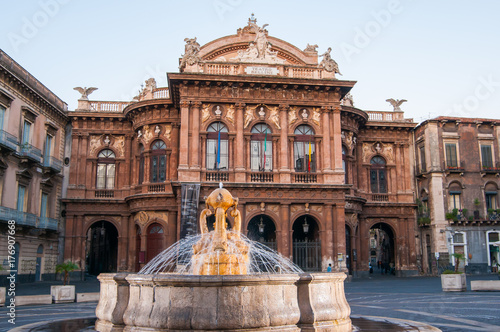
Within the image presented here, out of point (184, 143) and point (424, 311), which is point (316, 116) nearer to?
point (184, 143)

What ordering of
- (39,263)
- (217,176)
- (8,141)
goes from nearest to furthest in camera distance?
1. (8,141)
2. (217,176)
3. (39,263)

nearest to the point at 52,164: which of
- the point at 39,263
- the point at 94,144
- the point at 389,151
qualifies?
the point at 94,144

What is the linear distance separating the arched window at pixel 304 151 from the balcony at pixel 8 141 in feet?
49.5

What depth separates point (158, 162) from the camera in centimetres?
3019

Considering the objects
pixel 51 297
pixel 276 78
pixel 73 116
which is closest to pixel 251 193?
pixel 276 78

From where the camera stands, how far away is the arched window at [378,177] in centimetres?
3403

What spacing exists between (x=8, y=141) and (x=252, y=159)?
12.9m

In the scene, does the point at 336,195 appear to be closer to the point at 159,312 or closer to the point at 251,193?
the point at 251,193

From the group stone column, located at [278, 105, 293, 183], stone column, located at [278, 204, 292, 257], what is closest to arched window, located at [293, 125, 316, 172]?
stone column, located at [278, 105, 293, 183]

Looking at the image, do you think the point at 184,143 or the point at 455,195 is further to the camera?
the point at 455,195

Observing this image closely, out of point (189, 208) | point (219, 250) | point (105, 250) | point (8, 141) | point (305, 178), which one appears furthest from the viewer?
point (105, 250)

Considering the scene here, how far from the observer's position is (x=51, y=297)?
57.4ft

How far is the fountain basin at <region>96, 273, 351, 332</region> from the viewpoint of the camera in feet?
23.9

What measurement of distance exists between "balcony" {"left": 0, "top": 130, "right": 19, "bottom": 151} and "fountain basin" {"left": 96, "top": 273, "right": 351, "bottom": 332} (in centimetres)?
1947
